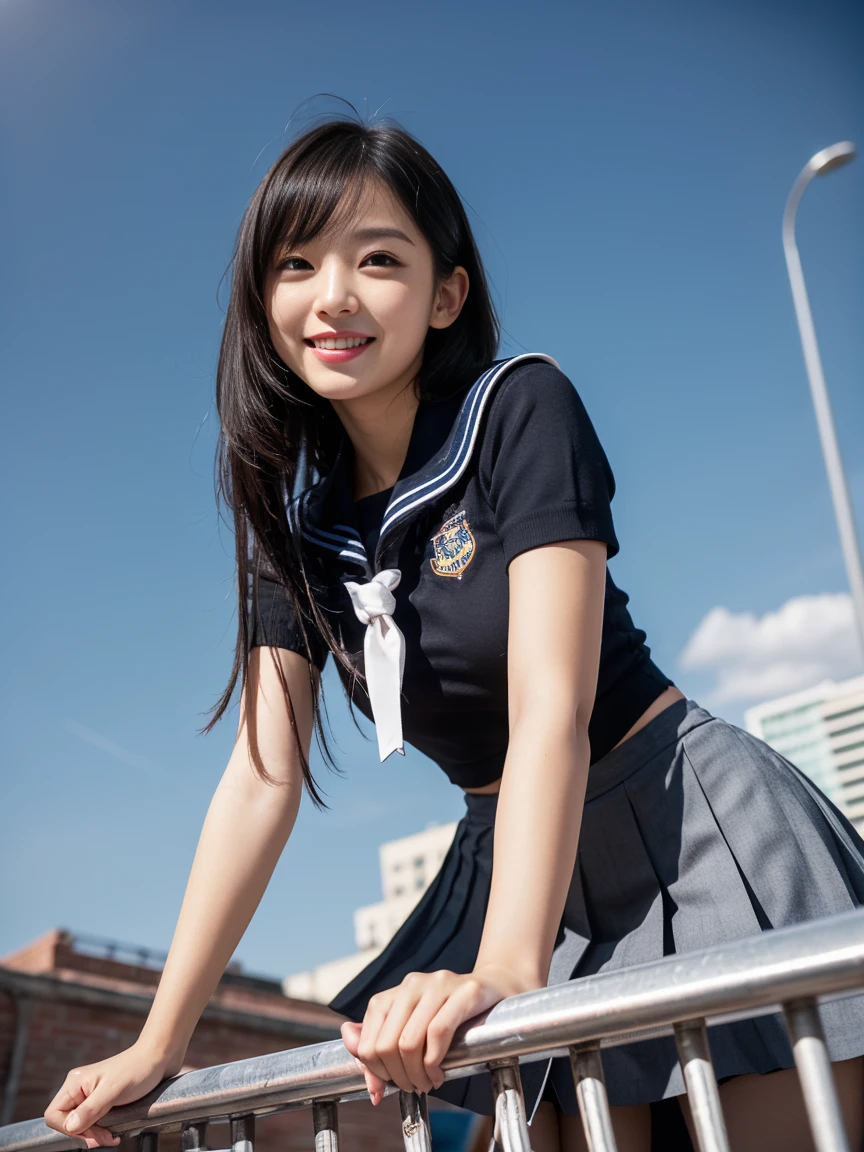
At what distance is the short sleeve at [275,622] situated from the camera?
144 centimetres

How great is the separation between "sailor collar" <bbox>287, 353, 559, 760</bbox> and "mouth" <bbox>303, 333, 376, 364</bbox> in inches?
4.8

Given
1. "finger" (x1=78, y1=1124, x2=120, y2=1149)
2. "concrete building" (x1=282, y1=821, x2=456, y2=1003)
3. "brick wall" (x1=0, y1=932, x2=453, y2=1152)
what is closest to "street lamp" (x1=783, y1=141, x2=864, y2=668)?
"brick wall" (x1=0, y1=932, x2=453, y2=1152)

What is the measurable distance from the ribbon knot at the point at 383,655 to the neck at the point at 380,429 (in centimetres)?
24

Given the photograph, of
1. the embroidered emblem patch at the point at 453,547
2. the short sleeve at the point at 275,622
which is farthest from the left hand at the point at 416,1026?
the short sleeve at the point at 275,622

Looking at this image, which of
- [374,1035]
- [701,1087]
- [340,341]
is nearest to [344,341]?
[340,341]

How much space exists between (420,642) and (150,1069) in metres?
0.55

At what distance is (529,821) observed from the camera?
0.90 m

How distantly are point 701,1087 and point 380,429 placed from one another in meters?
1.00

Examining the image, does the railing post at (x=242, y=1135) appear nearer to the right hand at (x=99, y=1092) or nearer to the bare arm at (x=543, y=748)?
the right hand at (x=99, y=1092)

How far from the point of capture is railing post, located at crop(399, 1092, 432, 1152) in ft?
2.54

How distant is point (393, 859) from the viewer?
2778 inches

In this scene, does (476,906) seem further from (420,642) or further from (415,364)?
(415,364)

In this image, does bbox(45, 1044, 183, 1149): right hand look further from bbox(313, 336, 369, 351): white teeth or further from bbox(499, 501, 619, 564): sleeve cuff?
bbox(313, 336, 369, 351): white teeth

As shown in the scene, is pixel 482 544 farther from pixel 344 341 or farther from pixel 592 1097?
pixel 592 1097
